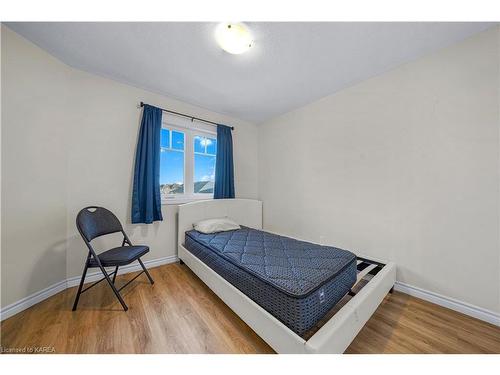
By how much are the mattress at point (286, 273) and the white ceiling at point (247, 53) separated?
1.93 metres

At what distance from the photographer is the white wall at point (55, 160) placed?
1.48 metres

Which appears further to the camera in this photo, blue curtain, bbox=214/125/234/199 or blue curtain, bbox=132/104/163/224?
blue curtain, bbox=214/125/234/199

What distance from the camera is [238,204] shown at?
3.15 meters

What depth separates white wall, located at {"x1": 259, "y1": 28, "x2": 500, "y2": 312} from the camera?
1.44 m

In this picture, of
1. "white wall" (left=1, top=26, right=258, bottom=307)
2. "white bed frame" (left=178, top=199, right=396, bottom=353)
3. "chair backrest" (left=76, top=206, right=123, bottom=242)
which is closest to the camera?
"white bed frame" (left=178, top=199, right=396, bottom=353)

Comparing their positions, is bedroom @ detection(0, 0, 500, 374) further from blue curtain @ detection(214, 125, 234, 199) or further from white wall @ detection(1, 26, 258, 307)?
blue curtain @ detection(214, 125, 234, 199)

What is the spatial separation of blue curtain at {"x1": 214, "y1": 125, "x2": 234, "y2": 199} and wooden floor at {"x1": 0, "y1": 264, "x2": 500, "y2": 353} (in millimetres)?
1648

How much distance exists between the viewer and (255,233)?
239 centimetres

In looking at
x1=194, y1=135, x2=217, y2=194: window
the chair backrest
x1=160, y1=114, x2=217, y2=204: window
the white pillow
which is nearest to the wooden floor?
the chair backrest

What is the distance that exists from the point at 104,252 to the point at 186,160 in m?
1.54

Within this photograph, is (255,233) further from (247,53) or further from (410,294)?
(247,53)

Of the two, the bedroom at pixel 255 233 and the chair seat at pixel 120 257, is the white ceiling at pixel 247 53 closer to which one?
the bedroom at pixel 255 233
